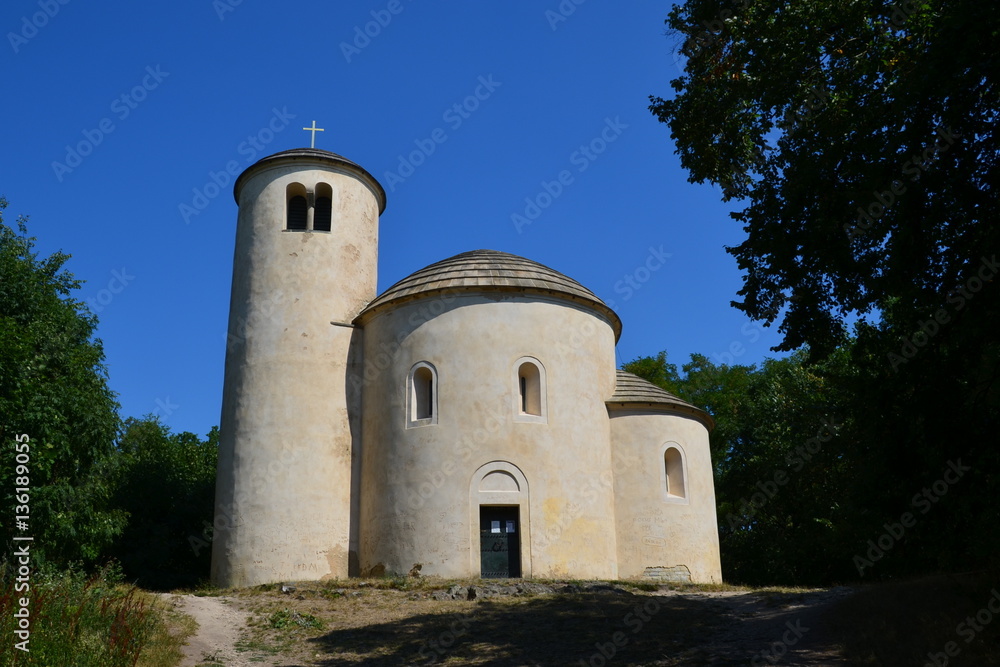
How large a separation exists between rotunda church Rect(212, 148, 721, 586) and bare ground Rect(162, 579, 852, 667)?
1.94 meters

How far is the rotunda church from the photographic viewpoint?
60.8 ft

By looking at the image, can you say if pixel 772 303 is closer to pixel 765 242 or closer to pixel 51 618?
pixel 765 242

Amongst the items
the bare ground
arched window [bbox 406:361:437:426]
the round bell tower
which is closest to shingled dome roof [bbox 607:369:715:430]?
arched window [bbox 406:361:437:426]

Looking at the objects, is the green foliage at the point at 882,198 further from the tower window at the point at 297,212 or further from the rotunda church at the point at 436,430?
the tower window at the point at 297,212

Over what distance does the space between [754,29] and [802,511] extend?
21.6 metres

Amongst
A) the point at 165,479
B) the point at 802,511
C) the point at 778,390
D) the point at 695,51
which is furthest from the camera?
the point at 778,390

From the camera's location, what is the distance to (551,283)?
67.0ft

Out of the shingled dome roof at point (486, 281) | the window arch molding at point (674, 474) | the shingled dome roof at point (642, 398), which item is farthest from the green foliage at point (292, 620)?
the window arch molding at point (674, 474)

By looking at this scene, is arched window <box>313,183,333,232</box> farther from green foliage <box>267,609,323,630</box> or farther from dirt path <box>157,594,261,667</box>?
green foliage <box>267,609,323,630</box>

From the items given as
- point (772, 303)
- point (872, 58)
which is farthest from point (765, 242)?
point (872, 58)

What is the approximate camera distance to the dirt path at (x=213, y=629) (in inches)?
455

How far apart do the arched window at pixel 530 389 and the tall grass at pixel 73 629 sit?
936 cm

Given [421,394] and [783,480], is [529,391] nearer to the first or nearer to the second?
[421,394]

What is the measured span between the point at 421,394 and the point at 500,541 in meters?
3.90
